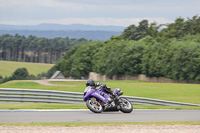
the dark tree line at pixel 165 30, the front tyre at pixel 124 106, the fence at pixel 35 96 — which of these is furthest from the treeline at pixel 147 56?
the front tyre at pixel 124 106

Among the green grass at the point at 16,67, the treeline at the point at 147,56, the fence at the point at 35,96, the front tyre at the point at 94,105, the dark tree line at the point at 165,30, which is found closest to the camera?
the front tyre at the point at 94,105

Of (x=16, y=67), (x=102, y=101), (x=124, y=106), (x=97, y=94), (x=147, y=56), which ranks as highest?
(x=97, y=94)

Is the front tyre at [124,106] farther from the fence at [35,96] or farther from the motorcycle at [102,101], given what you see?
the fence at [35,96]

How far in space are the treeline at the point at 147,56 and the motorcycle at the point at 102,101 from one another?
161 feet

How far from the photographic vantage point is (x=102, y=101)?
1405cm

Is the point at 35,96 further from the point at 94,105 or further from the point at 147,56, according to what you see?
the point at 147,56

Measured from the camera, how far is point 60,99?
20625mm

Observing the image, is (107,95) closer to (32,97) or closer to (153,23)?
(32,97)

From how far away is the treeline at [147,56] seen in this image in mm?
66938

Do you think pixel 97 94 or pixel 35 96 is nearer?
pixel 97 94

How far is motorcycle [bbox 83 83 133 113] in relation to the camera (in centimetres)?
1398

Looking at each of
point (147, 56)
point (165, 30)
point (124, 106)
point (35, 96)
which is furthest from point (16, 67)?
point (124, 106)

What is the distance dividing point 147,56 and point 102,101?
6504cm

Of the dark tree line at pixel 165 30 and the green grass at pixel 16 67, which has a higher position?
the dark tree line at pixel 165 30
